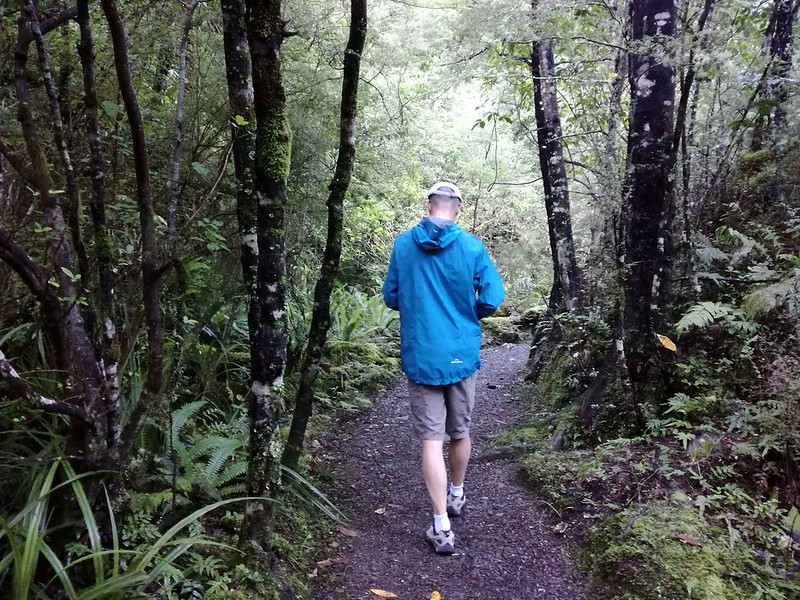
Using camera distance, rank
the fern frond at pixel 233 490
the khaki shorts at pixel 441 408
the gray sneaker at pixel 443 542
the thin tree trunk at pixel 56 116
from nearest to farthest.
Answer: the thin tree trunk at pixel 56 116, the fern frond at pixel 233 490, the gray sneaker at pixel 443 542, the khaki shorts at pixel 441 408

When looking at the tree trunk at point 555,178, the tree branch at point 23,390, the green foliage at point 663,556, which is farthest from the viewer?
the tree trunk at point 555,178

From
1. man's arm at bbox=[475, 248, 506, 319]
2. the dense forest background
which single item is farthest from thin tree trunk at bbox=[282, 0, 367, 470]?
man's arm at bbox=[475, 248, 506, 319]

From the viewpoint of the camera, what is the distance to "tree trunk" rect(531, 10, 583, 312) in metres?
7.10

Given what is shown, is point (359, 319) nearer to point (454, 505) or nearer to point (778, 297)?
point (454, 505)

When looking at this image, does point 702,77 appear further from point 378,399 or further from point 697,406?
point 378,399

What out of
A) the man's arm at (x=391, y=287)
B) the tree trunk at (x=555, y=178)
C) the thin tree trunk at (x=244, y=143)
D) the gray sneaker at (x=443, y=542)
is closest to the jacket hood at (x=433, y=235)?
the man's arm at (x=391, y=287)

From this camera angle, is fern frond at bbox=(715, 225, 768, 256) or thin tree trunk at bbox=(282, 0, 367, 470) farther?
fern frond at bbox=(715, 225, 768, 256)

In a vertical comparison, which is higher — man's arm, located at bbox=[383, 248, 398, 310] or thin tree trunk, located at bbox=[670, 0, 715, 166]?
thin tree trunk, located at bbox=[670, 0, 715, 166]

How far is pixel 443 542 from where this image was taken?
3633mm

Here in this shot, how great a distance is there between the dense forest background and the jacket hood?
1.99 feet

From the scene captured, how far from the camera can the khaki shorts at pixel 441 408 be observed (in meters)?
3.74

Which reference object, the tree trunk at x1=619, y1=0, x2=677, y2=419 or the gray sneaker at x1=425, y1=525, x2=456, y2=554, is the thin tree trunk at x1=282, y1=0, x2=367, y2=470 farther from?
the tree trunk at x1=619, y1=0, x2=677, y2=419

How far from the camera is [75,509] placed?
2691mm

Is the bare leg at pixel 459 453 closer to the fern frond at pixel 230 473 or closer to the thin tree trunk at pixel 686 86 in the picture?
the fern frond at pixel 230 473
